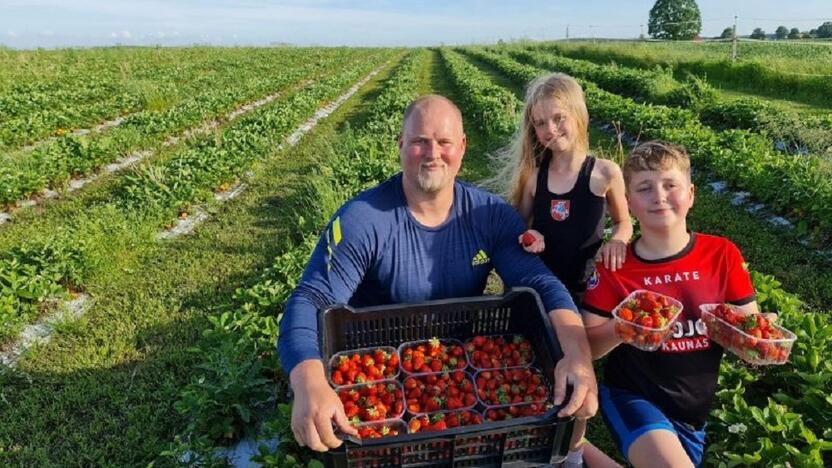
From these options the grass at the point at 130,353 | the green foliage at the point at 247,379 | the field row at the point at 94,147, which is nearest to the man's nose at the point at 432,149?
the green foliage at the point at 247,379

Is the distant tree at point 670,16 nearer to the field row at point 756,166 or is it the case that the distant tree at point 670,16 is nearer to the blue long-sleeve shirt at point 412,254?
the field row at point 756,166

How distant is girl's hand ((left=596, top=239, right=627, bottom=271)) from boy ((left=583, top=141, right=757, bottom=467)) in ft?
0.11

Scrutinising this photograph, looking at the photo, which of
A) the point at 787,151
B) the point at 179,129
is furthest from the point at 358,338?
the point at 179,129

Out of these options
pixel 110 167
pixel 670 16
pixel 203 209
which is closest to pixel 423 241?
pixel 203 209

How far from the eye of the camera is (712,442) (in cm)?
329

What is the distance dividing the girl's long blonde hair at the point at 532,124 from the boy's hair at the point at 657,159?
60 cm

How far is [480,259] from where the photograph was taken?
2891 millimetres

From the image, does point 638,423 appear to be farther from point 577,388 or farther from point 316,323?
point 316,323

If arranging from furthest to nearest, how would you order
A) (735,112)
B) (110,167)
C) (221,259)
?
(735,112) → (110,167) → (221,259)

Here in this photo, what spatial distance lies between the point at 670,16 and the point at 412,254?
102 m

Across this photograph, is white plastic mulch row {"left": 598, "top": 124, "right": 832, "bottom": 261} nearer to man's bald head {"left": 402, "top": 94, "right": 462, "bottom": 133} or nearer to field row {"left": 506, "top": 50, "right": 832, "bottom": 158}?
field row {"left": 506, "top": 50, "right": 832, "bottom": 158}

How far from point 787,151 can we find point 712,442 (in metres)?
8.50

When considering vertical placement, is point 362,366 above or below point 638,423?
above

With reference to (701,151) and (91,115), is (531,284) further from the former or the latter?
(91,115)
